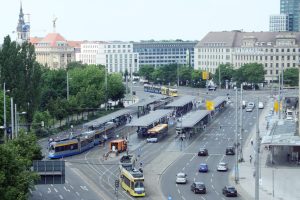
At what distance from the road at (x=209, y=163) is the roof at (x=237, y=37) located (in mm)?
75371

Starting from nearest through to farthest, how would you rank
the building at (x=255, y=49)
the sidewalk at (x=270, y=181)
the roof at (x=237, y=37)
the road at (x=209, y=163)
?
the sidewalk at (x=270, y=181), the road at (x=209, y=163), the building at (x=255, y=49), the roof at (x=237, y=37)

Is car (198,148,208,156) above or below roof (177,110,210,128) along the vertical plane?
below

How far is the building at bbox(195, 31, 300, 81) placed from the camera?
17200cm

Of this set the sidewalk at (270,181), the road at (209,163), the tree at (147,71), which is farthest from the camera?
the tree at (147,71)

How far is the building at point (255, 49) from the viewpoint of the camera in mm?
172000

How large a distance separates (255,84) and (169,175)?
3997 inches

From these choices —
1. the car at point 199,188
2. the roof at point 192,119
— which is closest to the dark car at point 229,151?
the roof at point 192,119

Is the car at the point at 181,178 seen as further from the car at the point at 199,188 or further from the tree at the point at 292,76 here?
the tree at the point at 292,76

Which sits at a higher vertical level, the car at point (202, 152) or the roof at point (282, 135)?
the roof at point (282, 135)

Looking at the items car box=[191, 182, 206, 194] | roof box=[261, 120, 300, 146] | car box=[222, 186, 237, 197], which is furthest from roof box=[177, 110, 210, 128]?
car box=[222, 186, 237, 197]

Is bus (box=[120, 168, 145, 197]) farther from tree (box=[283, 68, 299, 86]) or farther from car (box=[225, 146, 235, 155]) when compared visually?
tree (box=[283, 68, 299, 86])

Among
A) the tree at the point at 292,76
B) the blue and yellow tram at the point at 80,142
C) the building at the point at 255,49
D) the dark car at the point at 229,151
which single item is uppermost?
the building at the point at 255,49

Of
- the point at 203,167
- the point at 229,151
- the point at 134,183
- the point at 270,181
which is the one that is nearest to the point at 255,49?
the point at 229,151

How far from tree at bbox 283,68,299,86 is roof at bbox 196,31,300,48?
18.3 m
